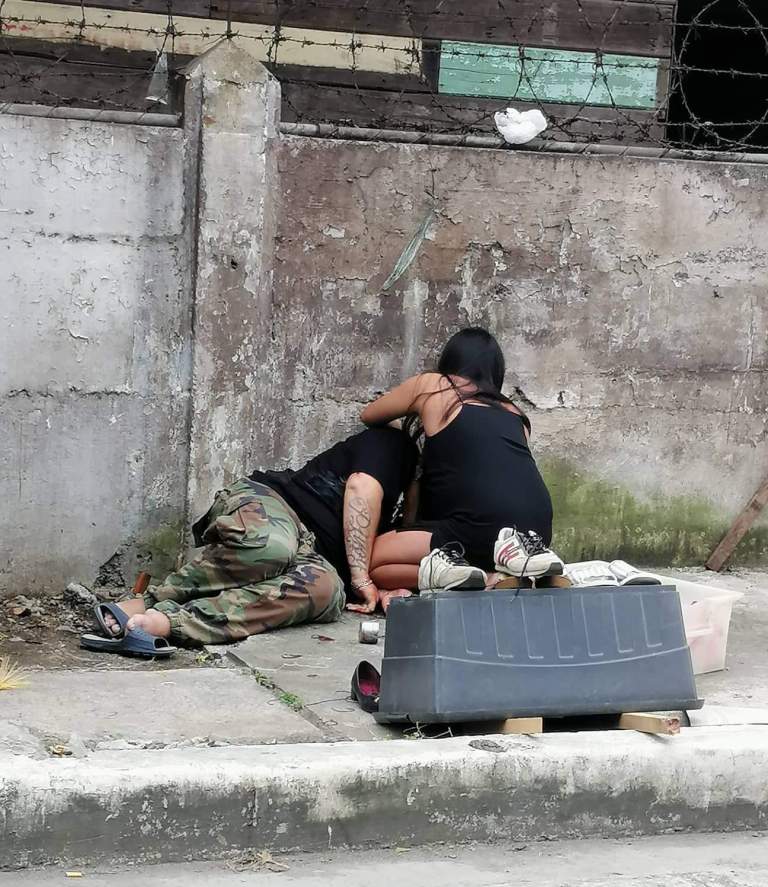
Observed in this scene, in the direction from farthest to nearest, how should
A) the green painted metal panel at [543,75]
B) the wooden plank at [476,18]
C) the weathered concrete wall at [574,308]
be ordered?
the green painted metal panel at [543,75]
the wooden plank at [476,18]
the weathered concrete wall at [574,308]

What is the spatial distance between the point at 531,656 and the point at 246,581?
1.41 meters

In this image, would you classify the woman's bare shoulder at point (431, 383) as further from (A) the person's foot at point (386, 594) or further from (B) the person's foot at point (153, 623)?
(B) the person's foot at point (153, 623)

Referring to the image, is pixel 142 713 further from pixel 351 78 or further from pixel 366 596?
pixel 351 78

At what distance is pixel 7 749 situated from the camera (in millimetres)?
3246

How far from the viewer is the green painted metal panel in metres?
7.32

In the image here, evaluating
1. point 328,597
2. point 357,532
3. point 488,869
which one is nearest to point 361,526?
point 357,532

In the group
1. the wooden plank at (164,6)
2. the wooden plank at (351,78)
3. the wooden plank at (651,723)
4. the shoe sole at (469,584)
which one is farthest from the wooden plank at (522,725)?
the wooden plank at (164,6)

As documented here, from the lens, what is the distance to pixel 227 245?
525 cm

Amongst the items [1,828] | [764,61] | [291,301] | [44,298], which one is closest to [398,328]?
[291,301]

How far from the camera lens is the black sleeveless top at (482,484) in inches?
195

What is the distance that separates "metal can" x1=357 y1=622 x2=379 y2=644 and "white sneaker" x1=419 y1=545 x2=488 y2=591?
877mm

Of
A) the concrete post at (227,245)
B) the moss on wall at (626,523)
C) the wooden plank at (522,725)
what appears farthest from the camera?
the moss on wall at (626,523)

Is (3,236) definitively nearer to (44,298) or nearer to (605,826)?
(44,298)

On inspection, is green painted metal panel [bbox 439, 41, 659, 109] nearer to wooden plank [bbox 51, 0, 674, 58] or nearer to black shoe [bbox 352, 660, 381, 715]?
wooden plank [bbox 51, 0, 674, 58]
